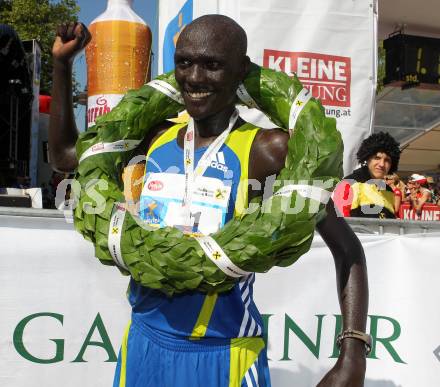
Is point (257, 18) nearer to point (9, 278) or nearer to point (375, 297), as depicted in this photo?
point (375, 297)

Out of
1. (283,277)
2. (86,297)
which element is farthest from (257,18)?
(86,297)

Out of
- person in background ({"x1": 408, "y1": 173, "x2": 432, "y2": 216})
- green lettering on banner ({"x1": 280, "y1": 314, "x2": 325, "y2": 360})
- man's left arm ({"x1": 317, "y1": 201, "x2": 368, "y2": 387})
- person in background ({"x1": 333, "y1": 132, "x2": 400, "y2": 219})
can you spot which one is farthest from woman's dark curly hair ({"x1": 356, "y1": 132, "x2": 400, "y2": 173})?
man's left arm ({"x1": 317, "y1": 201, "x2": 368, "y2": 387})

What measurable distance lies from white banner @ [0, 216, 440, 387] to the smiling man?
45.5 inches

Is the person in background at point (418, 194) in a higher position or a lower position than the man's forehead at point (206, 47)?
lower

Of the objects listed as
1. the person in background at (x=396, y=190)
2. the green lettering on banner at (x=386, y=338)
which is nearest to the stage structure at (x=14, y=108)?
the person in background at (x=396, y=190)

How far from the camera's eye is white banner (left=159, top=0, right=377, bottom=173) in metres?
4.49

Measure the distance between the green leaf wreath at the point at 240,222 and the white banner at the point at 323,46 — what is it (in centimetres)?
267

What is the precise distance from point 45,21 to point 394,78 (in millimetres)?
15496

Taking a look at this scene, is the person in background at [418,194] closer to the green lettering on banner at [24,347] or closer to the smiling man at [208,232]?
the green lettering on banner at [24,347]

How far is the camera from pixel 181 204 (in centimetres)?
175

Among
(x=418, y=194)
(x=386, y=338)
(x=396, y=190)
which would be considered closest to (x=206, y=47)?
(x=386, y=338)

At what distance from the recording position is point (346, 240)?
1804 mm

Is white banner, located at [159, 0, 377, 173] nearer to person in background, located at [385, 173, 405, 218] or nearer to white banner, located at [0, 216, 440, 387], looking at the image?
person in background, located at [385, 173, 405, 218]

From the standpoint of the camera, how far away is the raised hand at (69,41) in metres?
1.93
